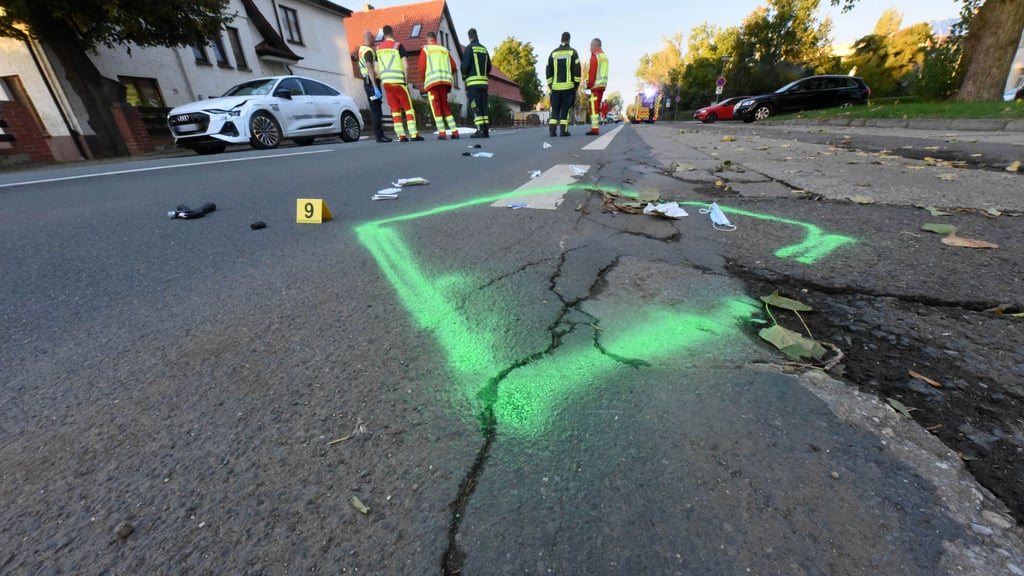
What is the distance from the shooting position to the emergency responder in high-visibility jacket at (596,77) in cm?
993

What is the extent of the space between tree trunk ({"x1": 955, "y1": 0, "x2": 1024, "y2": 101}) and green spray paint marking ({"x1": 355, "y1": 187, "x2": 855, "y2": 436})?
49.8ft

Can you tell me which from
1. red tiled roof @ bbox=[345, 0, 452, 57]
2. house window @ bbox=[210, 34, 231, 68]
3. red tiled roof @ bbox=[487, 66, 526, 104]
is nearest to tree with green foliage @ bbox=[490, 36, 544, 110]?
red tiled roof @ bbox=[487, 66, 526, 104]

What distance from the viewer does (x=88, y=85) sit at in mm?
10062

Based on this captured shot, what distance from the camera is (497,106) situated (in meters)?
33.1

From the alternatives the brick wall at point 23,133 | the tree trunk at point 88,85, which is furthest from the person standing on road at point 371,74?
the brick wall at point 23,133

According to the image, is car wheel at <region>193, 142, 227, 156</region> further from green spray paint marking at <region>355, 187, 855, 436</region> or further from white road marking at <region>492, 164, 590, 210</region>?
green spray paint marking at <region>355, 187, 855, 436</region>

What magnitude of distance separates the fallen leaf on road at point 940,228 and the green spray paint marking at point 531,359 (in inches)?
34.7

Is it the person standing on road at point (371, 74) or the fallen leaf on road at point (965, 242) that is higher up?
the person standing on road at point (371, 74)

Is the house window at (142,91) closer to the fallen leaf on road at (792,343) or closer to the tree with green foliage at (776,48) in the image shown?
the fallen leaf on road at (792,343)

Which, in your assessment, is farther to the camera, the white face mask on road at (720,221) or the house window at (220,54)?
the house window at (220,54)

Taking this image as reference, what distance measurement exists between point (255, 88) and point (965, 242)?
1100 centimetres

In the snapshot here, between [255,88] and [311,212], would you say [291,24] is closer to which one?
[255,88]

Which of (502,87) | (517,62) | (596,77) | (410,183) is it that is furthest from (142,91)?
(517,62)

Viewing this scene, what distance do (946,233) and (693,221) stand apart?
1.19m
